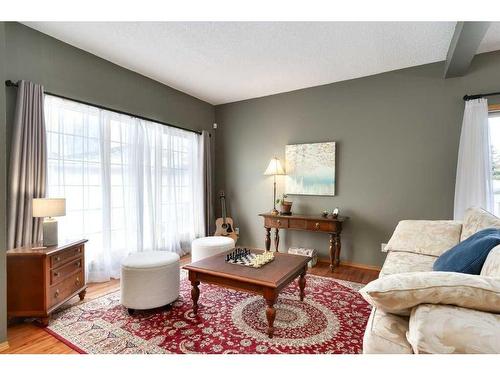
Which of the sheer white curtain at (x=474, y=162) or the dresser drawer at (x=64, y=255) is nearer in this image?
the dresser drawer at (x=64, y=255)

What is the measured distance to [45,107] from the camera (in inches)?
100

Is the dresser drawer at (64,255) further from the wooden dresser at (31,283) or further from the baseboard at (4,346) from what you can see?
the baseboard at (4,346)

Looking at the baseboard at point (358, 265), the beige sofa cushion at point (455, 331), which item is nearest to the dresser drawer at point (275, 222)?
the baseboard at point (358, 265)

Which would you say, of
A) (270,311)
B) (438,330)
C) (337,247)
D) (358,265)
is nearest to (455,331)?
(438,330)

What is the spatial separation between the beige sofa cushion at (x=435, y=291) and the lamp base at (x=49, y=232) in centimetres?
251

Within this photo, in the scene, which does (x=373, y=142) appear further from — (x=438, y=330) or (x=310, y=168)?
(x=438, y=330)

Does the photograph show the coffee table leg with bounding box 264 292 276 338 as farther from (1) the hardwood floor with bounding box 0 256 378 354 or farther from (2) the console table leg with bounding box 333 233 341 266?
(2) the console table leg with bounding box 333 233 341 266

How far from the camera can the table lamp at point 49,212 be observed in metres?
2.12

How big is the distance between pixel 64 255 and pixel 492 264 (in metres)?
2.99

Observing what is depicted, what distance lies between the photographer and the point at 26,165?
91.0 inches

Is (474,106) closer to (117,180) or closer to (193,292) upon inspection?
(193,292)
